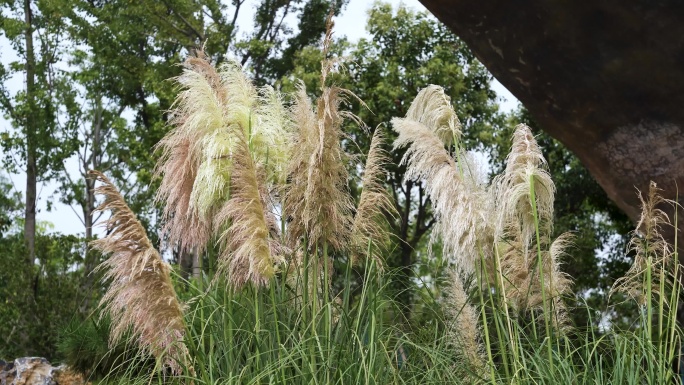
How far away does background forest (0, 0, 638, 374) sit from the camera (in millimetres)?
15984

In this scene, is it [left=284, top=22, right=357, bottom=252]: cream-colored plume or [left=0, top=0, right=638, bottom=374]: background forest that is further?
[left=0, top=0, right=638, bottom=374]: background forest

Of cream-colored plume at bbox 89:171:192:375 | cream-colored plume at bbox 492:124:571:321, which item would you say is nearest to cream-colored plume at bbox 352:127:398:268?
cream-colored plume at bbox 492:124:571:321

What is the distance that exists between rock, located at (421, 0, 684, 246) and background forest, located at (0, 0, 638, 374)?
9.31 m

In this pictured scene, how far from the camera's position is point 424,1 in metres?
5.92

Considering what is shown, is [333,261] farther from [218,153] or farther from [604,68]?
[604,68]

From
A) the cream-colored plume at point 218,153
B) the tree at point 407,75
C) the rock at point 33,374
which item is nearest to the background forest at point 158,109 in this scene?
the tree at point 407,75

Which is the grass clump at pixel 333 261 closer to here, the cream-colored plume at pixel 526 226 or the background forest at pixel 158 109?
the cream-colored plume at pixel 526 226

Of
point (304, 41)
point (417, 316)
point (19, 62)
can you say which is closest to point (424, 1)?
point (417, 316)

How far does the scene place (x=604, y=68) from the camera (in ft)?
19.1

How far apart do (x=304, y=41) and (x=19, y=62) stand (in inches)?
232

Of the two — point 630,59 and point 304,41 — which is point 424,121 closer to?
point 630,59

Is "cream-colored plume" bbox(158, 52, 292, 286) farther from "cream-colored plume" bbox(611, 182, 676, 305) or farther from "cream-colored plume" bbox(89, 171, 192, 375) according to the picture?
"cream-colored plume" bbox(611, 182, 676, 305)

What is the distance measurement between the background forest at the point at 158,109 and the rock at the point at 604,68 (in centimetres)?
931

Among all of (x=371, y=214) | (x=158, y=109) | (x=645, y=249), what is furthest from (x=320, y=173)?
(x=158, y=109)
